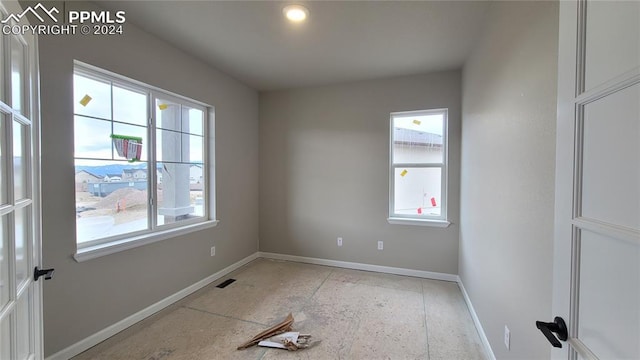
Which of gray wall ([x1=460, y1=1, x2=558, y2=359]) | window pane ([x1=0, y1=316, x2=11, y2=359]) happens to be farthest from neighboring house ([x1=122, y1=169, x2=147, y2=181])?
gray wall ([x1=460, y1=1, x2=558, y2=359])

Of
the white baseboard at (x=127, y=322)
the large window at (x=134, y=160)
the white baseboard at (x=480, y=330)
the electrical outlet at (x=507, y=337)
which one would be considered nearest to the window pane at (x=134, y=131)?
the large window at (x=134, y=160)

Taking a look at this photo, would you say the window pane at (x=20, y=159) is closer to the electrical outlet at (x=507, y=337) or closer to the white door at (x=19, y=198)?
the white door at (x=19, y=198)

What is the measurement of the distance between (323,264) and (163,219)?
2.22m

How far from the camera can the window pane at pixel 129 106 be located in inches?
90.0

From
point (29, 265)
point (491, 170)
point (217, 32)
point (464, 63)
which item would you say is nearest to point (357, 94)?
point (464, 63)

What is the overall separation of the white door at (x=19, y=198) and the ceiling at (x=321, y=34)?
1.30 m

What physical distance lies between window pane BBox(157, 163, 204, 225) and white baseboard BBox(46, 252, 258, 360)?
788 mm

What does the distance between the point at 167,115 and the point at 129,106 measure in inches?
15.9

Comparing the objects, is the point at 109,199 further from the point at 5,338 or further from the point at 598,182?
the point at 598,182

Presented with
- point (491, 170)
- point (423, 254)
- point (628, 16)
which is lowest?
point (423, 254)

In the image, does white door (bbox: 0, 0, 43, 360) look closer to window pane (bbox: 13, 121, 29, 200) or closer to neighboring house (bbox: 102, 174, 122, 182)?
window pane (bbox: 13, 121, 29, 200)

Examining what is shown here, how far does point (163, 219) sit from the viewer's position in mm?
2721

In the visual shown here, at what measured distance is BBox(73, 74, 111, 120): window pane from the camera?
200 cm

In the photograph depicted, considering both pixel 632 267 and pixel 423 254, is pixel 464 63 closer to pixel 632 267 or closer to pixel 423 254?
pixel 423 254
